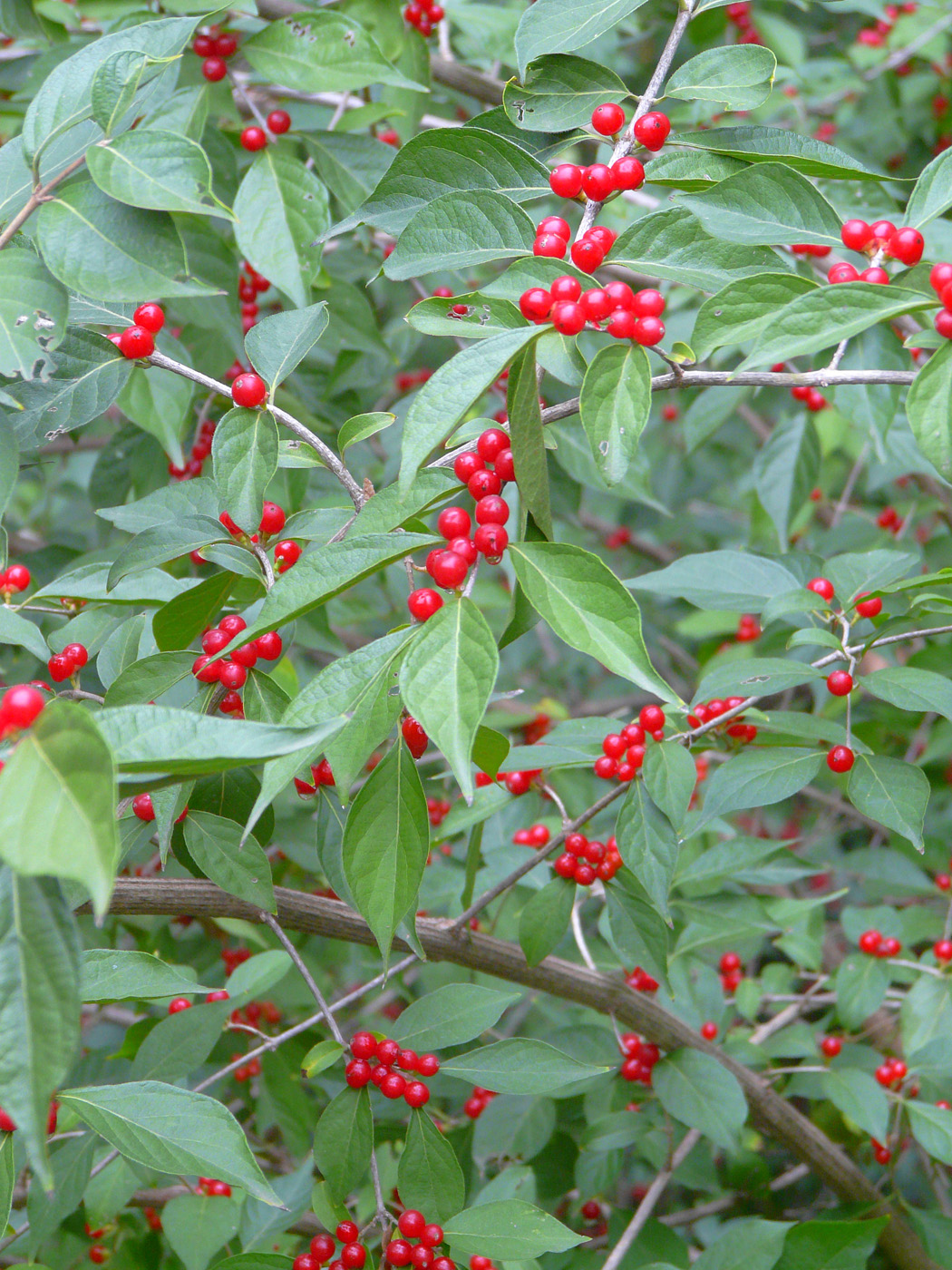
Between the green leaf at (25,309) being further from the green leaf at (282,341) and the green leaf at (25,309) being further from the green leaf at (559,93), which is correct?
the green leaf at (559,93)

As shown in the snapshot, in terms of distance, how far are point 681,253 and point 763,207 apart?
8 centimetres

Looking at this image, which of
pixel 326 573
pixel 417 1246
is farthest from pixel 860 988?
pixel 326 573

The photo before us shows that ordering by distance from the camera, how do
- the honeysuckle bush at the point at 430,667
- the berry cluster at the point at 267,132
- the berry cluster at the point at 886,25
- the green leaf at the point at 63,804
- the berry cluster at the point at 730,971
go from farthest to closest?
the berry cluster at the point at 886,25, the berry cluster at the point at 730,971, the berry cluster at the point at 267,132, the honeysuckle bush at the point at 430,667, the green leaf at the point at 63,804

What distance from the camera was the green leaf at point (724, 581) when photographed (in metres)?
1.57

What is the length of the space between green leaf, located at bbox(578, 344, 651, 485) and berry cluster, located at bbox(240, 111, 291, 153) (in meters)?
1.02

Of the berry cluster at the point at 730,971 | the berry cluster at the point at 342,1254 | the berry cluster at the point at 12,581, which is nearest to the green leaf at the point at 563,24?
the berry cluster at the point at 12,581

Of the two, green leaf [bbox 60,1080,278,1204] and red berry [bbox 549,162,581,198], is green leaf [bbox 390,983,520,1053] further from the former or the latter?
red berry [bbox 549,162,581,198]

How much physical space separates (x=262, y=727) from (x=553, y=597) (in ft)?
0.88

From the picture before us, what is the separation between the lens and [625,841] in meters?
1.26

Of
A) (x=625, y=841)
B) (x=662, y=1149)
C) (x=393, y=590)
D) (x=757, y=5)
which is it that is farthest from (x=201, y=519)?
(x=757, y=5)

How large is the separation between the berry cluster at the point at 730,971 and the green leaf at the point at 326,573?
5.20ft

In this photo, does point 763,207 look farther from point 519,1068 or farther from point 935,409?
point 519,1068

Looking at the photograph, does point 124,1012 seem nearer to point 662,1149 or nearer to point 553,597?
point 662,1149

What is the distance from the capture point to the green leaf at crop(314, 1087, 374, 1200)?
3.94ft
